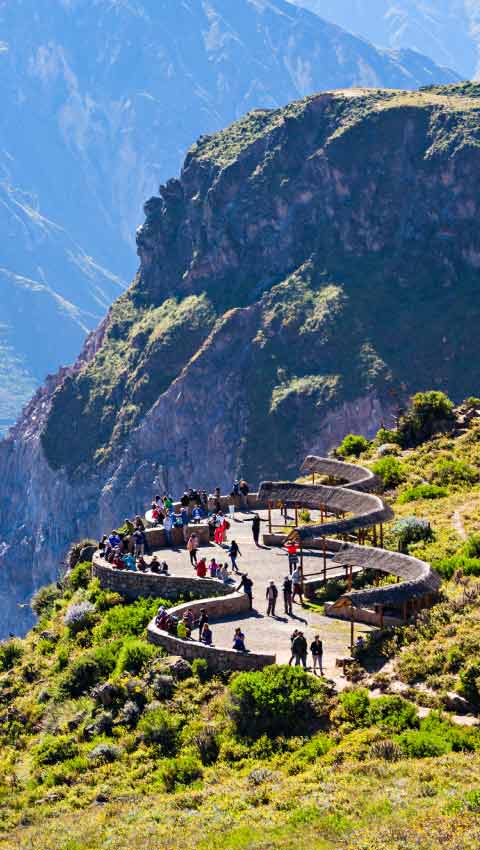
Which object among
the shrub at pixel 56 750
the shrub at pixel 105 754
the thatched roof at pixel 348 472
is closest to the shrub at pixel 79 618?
the shrub at pixel 56 750

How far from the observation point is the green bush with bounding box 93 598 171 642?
4241cm

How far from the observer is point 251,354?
176 m

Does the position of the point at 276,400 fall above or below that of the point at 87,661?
above

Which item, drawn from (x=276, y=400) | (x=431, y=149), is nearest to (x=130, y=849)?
(x=276, y=400)

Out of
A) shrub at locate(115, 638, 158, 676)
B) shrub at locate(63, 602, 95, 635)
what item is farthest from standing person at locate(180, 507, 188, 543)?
shrub at locate(115, 638, 158, 676)

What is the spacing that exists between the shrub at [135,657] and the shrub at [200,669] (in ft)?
6.54

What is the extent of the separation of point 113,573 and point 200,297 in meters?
143

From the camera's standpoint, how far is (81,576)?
172ft

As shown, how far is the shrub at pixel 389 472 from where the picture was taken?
5812cm

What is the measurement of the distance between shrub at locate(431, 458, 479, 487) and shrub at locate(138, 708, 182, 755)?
957 inches

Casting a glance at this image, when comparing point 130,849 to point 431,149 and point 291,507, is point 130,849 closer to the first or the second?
point 291,507

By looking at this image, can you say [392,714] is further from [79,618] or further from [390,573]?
[79,618]

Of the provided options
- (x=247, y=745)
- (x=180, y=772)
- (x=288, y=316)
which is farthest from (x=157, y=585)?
(x=288, y=316)

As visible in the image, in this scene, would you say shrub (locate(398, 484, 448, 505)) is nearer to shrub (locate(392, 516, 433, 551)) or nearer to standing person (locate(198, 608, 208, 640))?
shrub (locate(392, 516, 433, 551))
